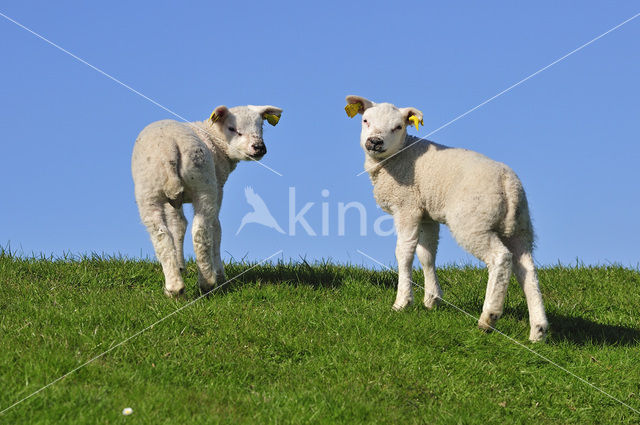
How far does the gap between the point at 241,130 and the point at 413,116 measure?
2416 mm

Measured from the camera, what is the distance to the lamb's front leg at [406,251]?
8.28 metres

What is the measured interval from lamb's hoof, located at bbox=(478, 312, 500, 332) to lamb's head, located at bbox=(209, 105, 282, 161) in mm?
3739

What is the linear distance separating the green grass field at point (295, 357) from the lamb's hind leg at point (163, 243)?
0.22 metres

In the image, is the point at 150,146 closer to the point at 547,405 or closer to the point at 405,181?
A: the point at 405,181

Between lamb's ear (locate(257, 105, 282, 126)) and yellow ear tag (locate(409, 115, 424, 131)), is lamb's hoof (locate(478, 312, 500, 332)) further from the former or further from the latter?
lamb's ear (locate(257, 105, 282, 126))

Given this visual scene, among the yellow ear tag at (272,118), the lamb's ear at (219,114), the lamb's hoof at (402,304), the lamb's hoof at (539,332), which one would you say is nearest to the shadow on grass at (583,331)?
the lamb's hoof at (539,332)

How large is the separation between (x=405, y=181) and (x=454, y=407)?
3040 millimetres

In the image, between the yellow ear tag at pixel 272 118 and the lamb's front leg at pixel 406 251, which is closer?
the lamb's front leg at pixel 406 251

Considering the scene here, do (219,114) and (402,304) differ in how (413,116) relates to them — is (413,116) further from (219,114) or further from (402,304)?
(219,114)

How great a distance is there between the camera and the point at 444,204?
7.94 metres

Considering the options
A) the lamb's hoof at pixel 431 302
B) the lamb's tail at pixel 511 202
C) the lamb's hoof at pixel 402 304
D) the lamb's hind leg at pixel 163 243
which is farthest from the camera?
the lamb's hoof at pixel 431 302

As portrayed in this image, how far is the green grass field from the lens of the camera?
18.6 feet

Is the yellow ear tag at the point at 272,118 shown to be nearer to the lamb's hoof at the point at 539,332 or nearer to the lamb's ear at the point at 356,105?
the lamb's ear at the point at 356,105

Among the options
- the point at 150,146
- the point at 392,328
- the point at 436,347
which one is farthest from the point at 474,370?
the point at 150,146
